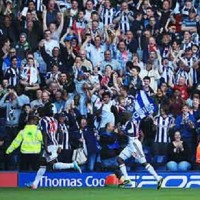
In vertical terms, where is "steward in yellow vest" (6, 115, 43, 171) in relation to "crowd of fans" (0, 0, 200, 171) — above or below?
below

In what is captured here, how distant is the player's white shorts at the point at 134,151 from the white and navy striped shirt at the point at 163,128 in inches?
57.9

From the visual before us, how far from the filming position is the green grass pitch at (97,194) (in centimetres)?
2095

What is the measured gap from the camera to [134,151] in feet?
78.9

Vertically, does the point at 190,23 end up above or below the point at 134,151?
above

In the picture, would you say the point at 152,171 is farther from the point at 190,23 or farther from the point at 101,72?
the point at 190,23

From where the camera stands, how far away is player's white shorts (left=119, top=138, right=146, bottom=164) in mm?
23952

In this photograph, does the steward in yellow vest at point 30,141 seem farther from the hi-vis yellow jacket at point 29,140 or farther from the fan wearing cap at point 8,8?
the fan wearing cap at point 8,8

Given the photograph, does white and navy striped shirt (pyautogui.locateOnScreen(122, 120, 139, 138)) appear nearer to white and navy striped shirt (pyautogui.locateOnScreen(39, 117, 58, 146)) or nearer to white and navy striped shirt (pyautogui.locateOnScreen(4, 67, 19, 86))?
white and navy striped shirt (pyautogui.locateOnScreen(39, 117, 58, 146))

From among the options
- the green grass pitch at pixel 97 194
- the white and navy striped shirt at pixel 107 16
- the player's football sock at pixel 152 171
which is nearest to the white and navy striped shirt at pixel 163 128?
the player's football sock at pixel 152 171

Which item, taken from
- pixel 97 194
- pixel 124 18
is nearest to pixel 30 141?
pixel 97 194

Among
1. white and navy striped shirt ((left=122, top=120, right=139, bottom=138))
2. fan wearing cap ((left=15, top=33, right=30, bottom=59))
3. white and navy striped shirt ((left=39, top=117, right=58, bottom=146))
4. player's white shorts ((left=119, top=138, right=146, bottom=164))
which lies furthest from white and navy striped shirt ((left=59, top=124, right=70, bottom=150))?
fan wearing cap ((left=15, top=33, right=30, bottom=59))

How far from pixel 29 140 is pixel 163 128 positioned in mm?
3641

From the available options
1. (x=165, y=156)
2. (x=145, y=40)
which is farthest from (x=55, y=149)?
(x=145, y=40)

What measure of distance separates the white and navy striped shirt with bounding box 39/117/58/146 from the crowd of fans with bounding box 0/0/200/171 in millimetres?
259
